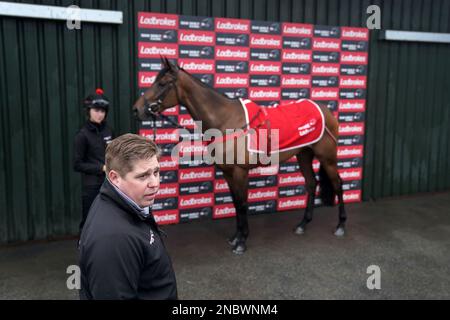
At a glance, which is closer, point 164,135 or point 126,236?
point 126,236

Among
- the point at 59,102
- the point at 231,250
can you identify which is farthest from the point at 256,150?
the point at 59,102

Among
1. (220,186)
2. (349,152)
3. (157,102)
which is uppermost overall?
(157,102)

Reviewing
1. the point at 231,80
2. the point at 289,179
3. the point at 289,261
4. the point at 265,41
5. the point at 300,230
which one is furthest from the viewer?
the point at 289,179

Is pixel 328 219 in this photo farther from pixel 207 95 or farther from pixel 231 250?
pixel 207 95

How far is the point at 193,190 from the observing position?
552 centimetres

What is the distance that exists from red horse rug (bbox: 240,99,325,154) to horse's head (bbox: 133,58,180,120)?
86cm

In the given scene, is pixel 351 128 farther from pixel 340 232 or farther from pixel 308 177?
pixel 340 232

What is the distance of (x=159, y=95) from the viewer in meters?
4.34

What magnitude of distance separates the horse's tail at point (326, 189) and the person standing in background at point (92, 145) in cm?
288

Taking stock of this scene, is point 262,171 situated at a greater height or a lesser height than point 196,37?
lesser

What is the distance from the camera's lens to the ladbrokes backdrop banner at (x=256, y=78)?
514cm

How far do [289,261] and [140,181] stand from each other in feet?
9.98

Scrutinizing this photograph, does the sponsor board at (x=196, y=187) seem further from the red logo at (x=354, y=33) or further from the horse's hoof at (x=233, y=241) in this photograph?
the red logo at (x=354, y=33)

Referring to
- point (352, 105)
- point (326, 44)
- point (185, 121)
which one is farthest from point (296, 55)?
point (185, 121)
